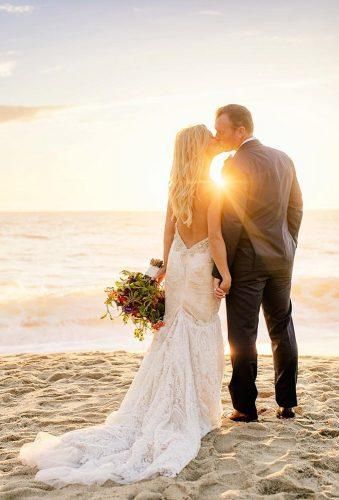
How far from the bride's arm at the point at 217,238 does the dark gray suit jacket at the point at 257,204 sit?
0.05 m

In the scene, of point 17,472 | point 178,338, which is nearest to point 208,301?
point 178,338

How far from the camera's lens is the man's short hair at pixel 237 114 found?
4039 mm

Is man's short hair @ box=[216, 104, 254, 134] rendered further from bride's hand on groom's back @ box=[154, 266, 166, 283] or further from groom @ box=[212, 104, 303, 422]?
bride's hand on groom's back @ box=[154, 266, 166, 283]

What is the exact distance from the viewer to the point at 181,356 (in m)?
4.00

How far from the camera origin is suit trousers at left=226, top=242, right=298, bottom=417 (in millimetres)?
4066

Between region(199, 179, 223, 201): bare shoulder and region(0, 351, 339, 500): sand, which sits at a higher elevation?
region(199, 179, 223, 201): bare shoulder

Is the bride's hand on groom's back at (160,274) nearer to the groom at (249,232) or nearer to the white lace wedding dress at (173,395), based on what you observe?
the white lace wedding dress at (173,395)

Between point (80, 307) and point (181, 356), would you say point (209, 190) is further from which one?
point (80, 307)

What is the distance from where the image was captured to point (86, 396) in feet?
17.0

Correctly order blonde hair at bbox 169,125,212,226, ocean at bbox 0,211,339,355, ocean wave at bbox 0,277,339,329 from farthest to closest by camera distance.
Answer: ocean wave at bbox 0,277,339,329 → ocean at bbox 0,211,339,355 → blonde hair at bbox 169,125,212,226

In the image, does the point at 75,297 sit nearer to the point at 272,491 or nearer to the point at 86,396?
the point at 86,396

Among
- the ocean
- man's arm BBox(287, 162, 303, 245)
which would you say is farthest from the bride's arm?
the ocean

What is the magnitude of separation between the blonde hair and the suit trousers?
0.53 m

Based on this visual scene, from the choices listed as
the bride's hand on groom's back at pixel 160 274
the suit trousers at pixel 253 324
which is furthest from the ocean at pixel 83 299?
the bride's hand on groom's back at pixel 160 274
